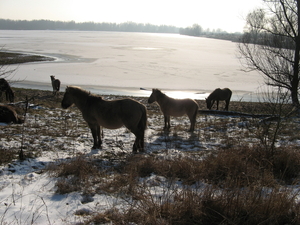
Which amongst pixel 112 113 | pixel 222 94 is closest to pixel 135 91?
pixel 222 94

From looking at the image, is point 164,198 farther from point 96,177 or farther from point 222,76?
point 222,76

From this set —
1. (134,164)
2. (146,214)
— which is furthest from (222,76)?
(146,214)

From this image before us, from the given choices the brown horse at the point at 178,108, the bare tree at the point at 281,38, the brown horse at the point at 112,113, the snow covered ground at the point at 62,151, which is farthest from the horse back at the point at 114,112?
the bare tree at the point at 281,38

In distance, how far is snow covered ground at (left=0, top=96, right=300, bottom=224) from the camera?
12.6 ft

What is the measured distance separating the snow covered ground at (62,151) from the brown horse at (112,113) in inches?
19.0

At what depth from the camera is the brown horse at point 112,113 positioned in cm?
728

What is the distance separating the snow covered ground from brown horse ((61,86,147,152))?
1.58ft

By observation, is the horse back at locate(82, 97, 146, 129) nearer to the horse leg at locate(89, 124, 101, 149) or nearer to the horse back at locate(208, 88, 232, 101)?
the horse leg at locate(89, 124, 101, 149)

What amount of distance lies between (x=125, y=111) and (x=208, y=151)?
261 cm

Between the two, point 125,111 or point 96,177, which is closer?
point 96,177

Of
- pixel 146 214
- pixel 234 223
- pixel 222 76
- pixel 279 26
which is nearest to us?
pixel 234 223

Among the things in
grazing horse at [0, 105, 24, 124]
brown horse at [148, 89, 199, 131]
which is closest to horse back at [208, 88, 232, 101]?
brown horse at [148, 89, 199, 131]

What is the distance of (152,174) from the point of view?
5.23 metres

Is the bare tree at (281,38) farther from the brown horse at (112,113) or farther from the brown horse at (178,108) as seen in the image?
the brown horse at (112,113)
